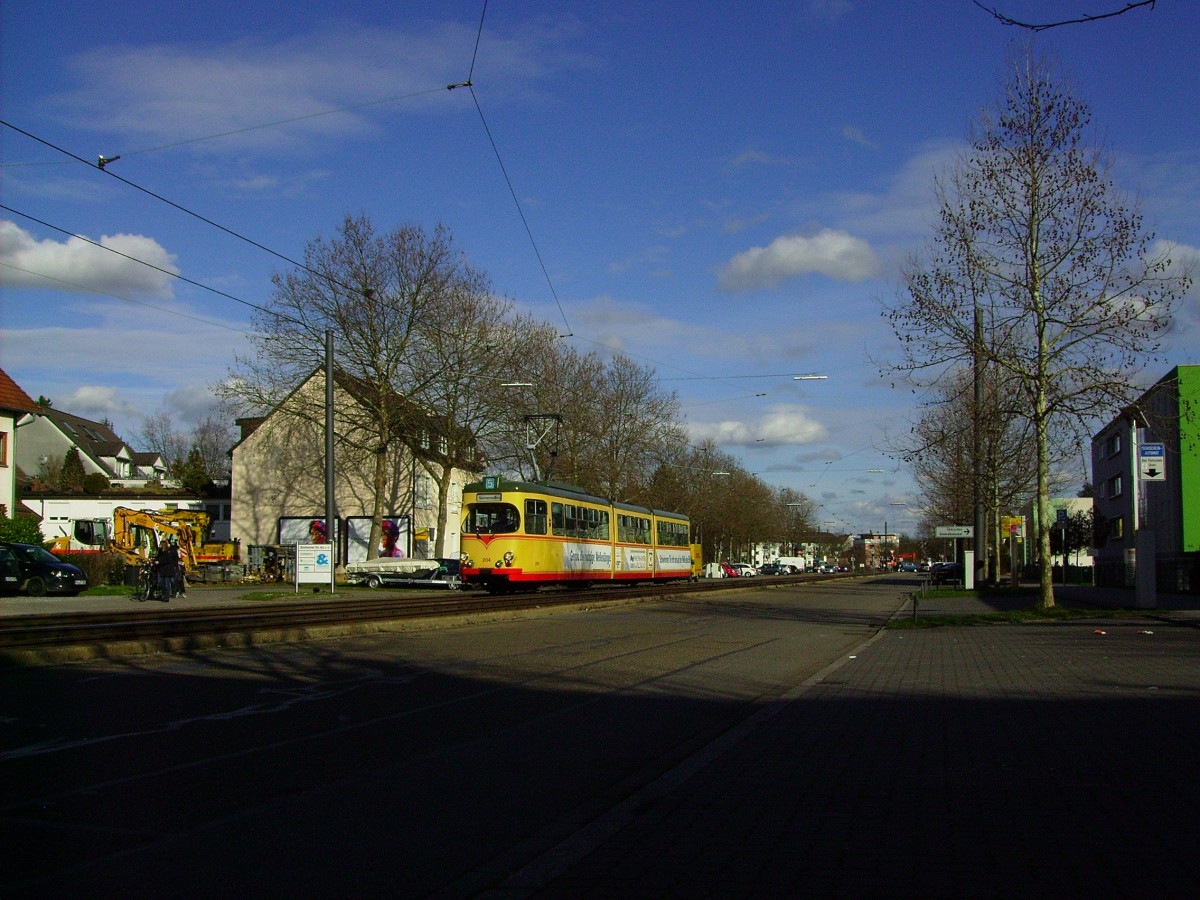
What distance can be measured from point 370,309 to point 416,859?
131 ft

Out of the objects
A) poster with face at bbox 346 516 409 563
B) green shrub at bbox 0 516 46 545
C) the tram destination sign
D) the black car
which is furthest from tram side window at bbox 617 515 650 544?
green shrub at bbox 0 516 46 545

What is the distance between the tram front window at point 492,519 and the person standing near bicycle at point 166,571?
324 inches

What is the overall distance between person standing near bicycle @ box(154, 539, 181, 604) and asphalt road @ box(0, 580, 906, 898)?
53.6 feet

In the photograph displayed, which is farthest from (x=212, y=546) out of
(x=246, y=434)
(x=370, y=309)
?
(x=370, y=309)

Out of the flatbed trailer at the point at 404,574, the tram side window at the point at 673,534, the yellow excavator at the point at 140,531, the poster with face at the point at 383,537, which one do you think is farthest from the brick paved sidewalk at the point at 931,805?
the poster with face at the point at 383,537

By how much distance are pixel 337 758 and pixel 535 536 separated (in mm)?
23345

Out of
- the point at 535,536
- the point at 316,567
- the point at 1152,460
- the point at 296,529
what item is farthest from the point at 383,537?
the point at 1152,460

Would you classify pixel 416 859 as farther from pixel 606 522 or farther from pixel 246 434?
pixel 246 434

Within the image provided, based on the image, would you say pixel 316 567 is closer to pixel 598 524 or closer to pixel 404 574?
pixel 598 524

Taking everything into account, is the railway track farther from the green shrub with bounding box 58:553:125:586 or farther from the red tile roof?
the red tile roof

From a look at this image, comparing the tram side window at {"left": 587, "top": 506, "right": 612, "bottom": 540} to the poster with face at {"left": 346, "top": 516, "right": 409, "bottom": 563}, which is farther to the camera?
the poster with face at {"left": 346, "top": 516, "right": 409, "bottom": 563}

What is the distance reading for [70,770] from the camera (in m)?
7.10

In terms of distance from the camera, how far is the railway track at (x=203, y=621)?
13664mm

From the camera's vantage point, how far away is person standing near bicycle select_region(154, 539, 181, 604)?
2966cm
